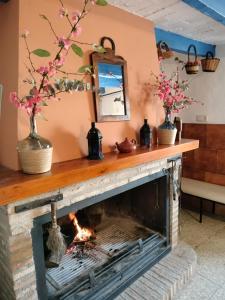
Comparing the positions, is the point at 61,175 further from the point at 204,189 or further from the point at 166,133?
the point at 204,189

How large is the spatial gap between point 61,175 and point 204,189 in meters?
2.30

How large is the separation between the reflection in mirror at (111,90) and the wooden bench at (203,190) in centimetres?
174

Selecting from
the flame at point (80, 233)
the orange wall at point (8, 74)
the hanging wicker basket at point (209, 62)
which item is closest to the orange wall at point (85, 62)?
the orange wall at point (8, 74)

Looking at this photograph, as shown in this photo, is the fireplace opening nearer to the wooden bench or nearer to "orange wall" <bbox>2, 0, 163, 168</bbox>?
"orange wall" <bbox>2, 0, 163, 168</bbox>

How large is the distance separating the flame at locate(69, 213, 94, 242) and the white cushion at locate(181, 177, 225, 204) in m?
1.51

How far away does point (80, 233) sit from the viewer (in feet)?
6.75

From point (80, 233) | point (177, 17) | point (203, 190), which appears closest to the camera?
point (177, 17)

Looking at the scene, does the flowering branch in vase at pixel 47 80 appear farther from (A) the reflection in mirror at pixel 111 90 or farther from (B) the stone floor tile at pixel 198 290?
(B) the stone floor tile at pixel 198 290

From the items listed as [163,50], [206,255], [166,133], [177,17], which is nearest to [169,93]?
[166,133]

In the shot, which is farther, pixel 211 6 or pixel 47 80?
pixel 211 6

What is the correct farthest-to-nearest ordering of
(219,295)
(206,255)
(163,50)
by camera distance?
(206,255)
(163,50)
(219,295)

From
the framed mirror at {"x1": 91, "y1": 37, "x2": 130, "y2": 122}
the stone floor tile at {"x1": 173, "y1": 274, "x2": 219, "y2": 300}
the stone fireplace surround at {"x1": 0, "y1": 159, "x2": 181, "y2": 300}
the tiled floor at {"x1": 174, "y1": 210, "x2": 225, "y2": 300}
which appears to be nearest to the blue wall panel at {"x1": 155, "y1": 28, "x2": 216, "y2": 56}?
the framed mirror at {"x1": 91, "y1": 37, "x2": 130, "y2": 122}

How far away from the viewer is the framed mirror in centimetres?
160

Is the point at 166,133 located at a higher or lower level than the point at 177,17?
lower
